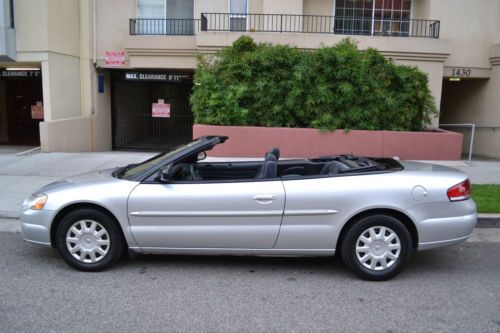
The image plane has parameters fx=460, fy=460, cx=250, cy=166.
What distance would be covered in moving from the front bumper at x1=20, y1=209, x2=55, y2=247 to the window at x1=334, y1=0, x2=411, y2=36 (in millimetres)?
11783

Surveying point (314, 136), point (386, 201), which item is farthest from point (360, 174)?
point (314, 136)

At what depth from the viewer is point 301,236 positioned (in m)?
4.66

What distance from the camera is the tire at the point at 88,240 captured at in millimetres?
4754

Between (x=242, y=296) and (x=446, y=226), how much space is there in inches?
85.4

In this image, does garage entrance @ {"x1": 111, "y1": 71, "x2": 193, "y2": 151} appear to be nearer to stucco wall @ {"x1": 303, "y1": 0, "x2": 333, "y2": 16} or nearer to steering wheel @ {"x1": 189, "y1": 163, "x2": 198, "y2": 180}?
stucco wall @ {"x1": 303, "y1": 0, "x2": 333, "y2": 16}

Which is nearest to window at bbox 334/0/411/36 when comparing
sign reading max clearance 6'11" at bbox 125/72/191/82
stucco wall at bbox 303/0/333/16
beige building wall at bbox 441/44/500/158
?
stucco wall at bbox 303/0/333/16

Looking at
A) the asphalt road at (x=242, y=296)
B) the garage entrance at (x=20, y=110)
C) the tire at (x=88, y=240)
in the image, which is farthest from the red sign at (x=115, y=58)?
the tire at (x=88, y=240)

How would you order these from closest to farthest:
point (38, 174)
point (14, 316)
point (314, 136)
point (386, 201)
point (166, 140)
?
1. point (14, 316)
2. point (386, 201)
3. point (38, 174)
4. point (314, 136)
5. point (166, 140)

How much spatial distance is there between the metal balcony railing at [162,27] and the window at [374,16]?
4.63m

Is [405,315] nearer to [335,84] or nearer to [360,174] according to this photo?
[360,174]

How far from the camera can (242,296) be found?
4289mm

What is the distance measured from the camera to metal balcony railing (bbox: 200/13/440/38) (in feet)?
45.0

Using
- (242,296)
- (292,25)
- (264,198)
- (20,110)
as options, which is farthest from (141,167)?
(20,110)

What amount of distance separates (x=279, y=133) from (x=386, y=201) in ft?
21.2
